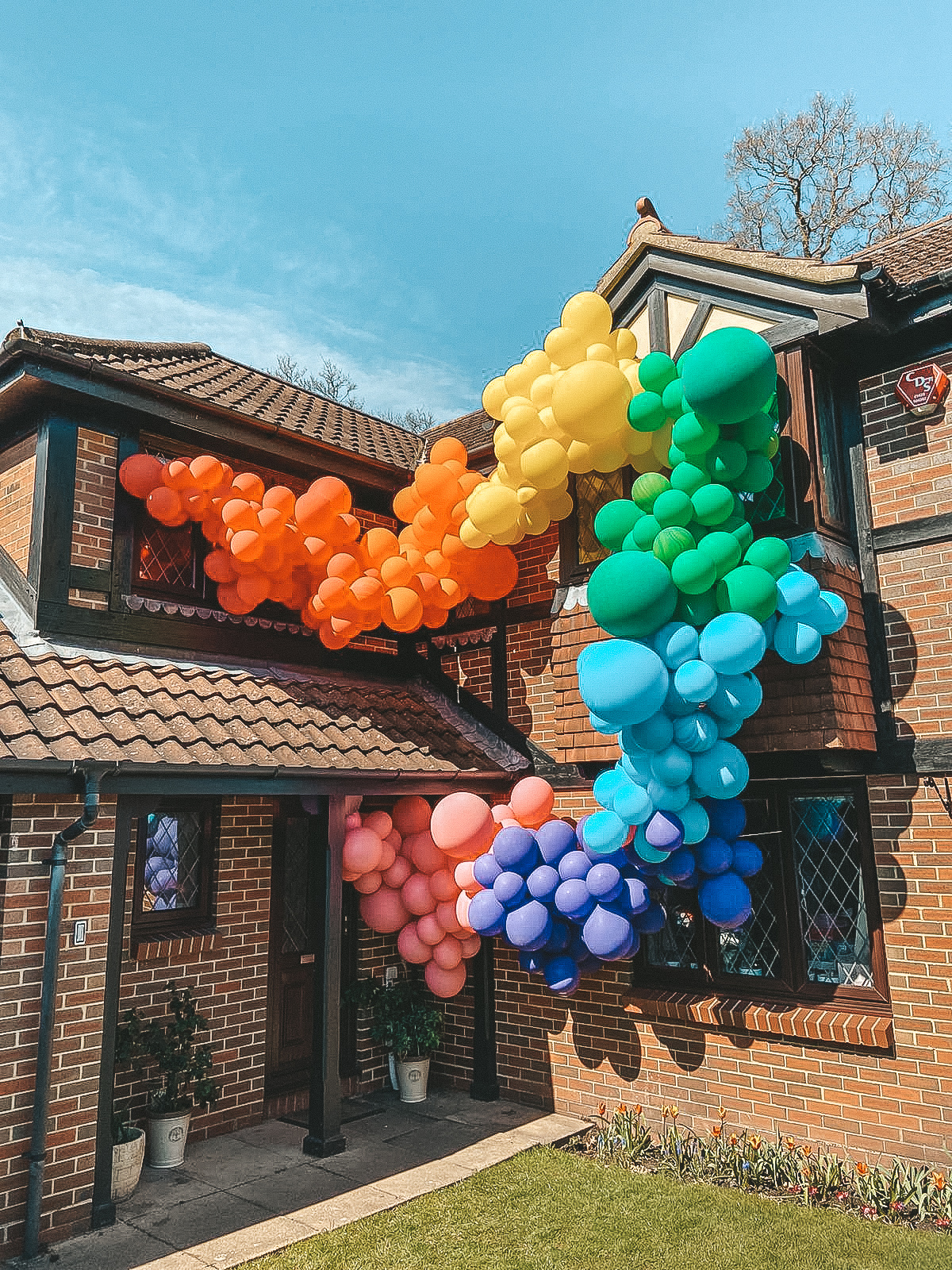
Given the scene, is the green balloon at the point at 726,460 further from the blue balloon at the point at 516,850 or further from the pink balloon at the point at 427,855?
the pink balloon at the point at 427,855

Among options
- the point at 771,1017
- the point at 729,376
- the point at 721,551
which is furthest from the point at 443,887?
the point at 729,376

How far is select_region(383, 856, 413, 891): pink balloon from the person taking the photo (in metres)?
7.01

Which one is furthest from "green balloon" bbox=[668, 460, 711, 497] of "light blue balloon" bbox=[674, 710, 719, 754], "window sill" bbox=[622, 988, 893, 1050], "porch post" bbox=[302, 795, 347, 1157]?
"window sill" bbox=[622, 988, 893, 1050]

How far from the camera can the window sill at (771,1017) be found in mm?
5520

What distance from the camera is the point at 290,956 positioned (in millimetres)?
7621

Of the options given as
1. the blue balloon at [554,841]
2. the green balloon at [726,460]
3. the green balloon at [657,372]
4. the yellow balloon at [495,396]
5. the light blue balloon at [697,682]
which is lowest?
the blue balloon at [554,841]

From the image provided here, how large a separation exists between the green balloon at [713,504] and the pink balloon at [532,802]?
235cm

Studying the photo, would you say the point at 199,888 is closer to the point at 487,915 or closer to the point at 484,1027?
the point at 487,915

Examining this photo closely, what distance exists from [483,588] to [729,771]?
119 inches

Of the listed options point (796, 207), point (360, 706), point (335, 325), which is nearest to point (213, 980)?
point (360, 706)

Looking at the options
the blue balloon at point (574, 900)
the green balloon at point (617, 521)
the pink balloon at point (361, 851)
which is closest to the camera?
the green balloon at point (617, 521)

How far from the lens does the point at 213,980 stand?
22.8 feet

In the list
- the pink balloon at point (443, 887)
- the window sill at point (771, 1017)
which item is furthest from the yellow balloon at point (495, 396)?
the window sill at point (771, 1017)

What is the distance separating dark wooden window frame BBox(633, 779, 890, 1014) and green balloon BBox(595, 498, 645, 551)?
2.21 metres
